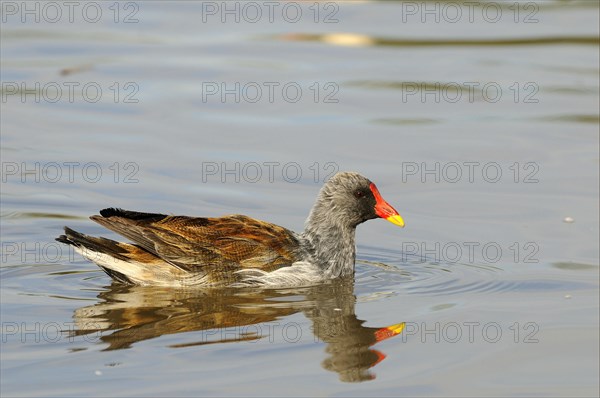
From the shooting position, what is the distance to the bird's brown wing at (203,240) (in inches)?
433

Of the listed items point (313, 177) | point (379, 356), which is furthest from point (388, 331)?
point (313, 177)

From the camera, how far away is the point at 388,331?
984 centimetres

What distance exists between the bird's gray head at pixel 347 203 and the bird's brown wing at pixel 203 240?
636mm

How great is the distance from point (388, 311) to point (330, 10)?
36.7ft

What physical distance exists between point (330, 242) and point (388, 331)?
1.88 metres

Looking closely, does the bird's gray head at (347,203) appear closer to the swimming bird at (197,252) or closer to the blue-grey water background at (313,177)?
the swimming bird at (197,252)

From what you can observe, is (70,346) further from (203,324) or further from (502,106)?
(502,106)

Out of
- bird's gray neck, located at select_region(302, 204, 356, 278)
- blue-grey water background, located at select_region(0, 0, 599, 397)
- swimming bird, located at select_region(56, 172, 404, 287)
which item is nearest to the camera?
blue-grey water background, located at select_region(0, 0, 599, 397)

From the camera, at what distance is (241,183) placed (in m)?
13.8

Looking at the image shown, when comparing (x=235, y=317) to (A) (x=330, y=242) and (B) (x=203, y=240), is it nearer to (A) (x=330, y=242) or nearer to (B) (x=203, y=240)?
(B) (x=203, y=240)

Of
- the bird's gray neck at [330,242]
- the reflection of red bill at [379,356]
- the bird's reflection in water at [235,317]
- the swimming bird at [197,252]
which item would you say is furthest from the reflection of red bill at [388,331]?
the bird's gray neck at [330,242]

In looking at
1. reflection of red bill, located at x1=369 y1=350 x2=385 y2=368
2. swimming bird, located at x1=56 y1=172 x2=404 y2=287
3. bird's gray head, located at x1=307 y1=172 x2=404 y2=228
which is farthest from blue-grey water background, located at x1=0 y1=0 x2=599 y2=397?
bird's gray head, located at x1=307 y1=172 x2=404 y2=228

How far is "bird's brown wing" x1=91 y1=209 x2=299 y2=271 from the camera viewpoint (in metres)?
11.0

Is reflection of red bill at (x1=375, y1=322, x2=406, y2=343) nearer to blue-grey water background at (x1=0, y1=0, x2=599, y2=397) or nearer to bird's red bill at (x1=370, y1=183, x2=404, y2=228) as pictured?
blue-grey water background at (x1=0, y1=0, x2=599, y2=397)
